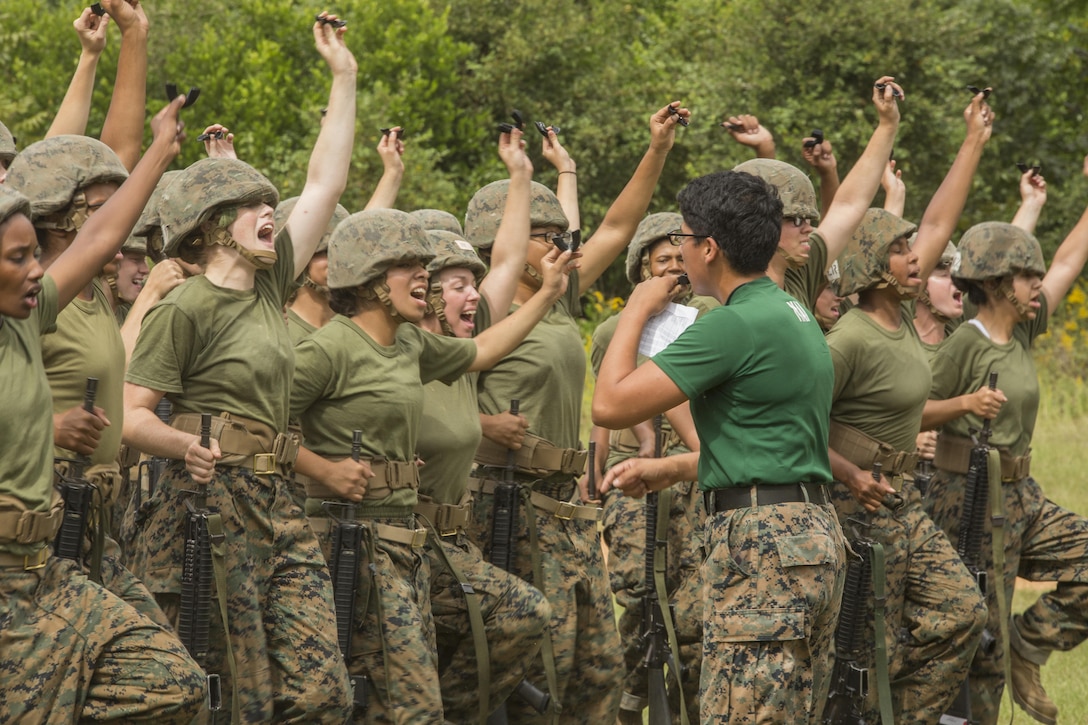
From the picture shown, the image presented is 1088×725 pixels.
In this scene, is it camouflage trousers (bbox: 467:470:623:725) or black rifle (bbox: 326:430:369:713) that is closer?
black rifle (bbox: 326:430:369:713)

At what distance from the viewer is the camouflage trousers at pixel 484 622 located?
7.66 metres

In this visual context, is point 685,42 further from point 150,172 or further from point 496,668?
point 150,172

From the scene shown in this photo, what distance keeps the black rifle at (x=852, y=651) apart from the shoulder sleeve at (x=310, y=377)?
3025mm

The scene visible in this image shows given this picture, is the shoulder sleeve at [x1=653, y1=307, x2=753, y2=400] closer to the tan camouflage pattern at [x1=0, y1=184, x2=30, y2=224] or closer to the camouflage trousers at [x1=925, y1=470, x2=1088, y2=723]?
the tan camouflage pattern at [x1=0, y1=184, x2=30, y2=224]

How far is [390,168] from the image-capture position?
8.62m

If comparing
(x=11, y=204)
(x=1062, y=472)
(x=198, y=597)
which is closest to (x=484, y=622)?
(x=198, y=597)

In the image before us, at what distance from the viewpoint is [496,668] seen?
7.86 metres

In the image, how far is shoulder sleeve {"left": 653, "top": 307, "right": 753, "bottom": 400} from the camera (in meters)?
6.05

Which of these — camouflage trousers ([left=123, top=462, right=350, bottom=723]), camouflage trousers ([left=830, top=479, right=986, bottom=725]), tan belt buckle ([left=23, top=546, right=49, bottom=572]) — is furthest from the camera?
camouflage trousers ([left=830, top=479, right=986, bottom=725])

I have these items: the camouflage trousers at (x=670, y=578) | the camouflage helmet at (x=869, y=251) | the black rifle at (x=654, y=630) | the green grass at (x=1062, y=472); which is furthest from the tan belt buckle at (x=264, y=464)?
the green grass at (x=1062, y=472)

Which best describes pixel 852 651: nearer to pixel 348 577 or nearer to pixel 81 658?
pixel 348 577

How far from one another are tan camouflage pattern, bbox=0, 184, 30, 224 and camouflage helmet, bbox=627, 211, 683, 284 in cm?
453

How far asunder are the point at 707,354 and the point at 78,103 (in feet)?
11.0

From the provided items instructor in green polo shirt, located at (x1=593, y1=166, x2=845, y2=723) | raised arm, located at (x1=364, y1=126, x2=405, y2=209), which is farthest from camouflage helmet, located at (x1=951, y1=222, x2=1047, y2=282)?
instructor in green polo shirt, located at (x1=593, y1=166, x2=845, y2=723)
